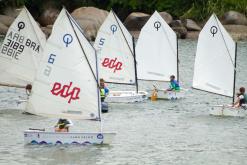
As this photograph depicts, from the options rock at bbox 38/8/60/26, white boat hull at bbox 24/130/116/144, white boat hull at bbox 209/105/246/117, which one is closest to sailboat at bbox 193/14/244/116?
white boat hull at bbox 209/105/246/117

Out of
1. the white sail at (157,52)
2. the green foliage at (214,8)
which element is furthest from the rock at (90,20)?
the white sail at (157,52)

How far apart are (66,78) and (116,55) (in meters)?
19.1

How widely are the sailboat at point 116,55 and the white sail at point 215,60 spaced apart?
5173 mm

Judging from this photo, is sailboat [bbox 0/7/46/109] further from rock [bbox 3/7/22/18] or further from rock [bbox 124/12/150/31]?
rock [bbox 3/7/22/18]

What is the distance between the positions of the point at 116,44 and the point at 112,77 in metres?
2.28

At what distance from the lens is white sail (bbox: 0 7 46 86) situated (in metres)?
57.5

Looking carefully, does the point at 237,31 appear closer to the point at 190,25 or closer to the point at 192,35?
the point at 192,35

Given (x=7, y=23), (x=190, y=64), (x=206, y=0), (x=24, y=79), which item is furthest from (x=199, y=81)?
(x=206, y=0)

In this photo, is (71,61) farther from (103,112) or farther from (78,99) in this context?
(103,112)

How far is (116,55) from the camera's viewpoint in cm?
6350

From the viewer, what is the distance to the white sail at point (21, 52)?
5747 centimetres

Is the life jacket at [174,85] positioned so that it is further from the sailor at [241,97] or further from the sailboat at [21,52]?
the sailboat at [21,52]

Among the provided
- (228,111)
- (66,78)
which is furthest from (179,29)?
(66,78)

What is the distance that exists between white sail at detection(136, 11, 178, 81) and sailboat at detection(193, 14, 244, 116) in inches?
301
